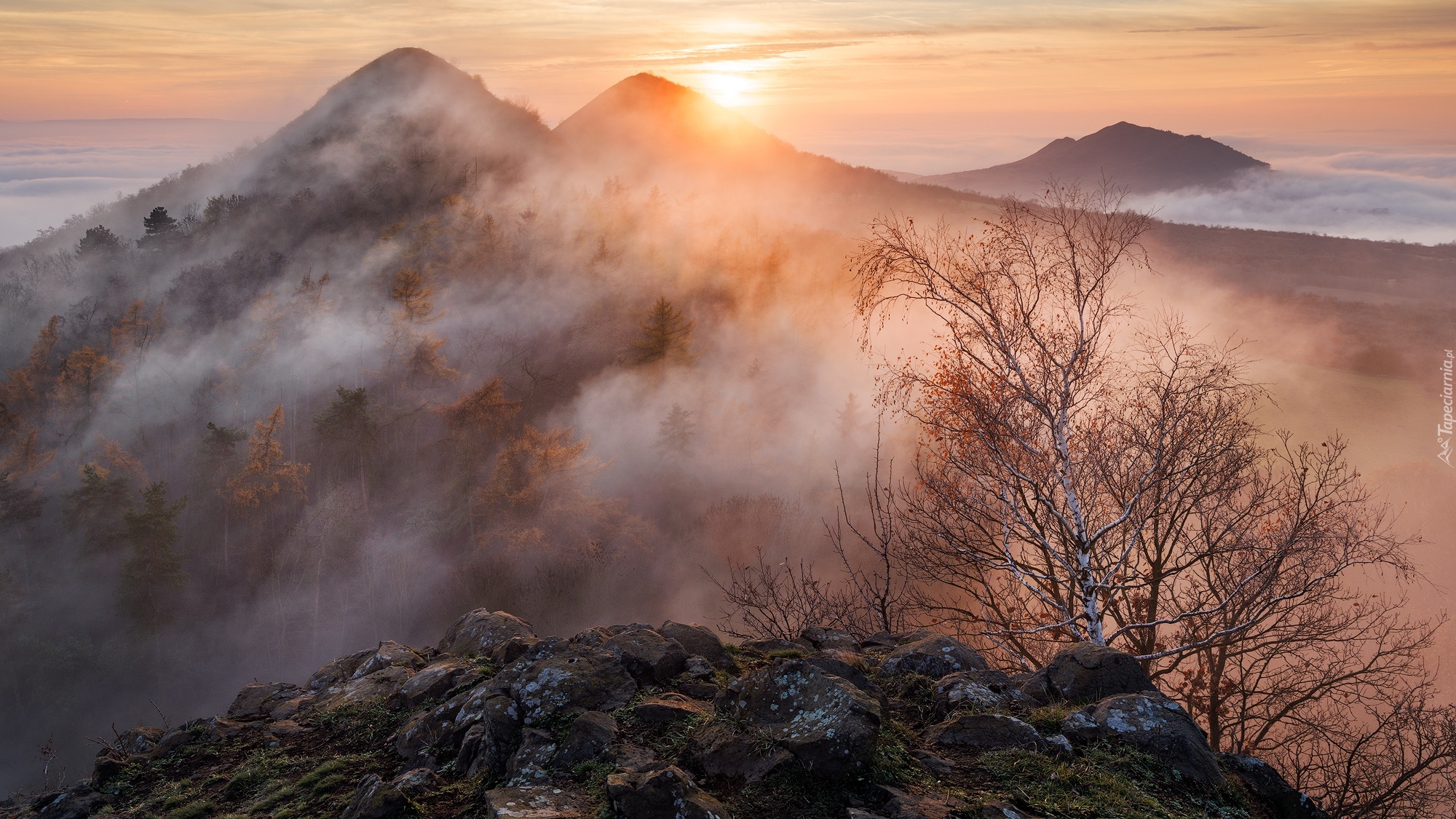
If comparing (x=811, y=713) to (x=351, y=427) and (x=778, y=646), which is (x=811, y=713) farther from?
(x=351, y=427)

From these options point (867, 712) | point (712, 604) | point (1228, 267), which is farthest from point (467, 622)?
point (1228, 267)

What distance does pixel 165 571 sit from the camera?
60.4 m

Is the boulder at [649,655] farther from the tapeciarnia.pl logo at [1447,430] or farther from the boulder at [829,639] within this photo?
the tapeciarnia.pl logo at [1447,430]

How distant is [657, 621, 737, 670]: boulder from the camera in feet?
33.1

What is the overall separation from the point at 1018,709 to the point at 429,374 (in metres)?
92.6


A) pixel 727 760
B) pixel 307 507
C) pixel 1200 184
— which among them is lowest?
A: pixel 307 507

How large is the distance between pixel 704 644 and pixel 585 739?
312 cm

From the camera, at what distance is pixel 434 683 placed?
1006 centimetres

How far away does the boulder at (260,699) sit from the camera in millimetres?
11203

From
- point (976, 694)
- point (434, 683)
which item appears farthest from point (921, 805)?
point (434, 683)

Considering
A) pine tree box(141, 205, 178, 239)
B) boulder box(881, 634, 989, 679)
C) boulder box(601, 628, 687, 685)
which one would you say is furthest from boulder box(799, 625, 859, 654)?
pine tree box(141, 205, 178, 239)

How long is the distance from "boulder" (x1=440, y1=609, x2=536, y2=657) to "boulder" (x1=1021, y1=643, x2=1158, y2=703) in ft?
24.2

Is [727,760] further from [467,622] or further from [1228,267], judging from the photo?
[1228,267]

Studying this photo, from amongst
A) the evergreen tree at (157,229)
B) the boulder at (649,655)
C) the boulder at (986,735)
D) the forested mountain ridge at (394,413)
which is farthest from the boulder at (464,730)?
the evergreen tree at (157,229)
